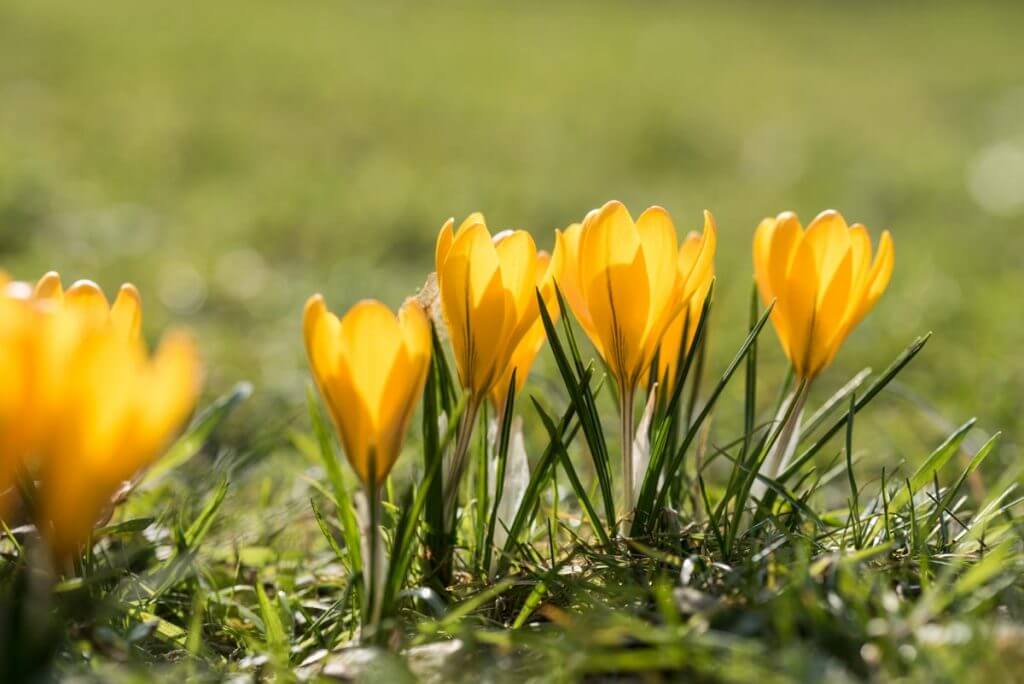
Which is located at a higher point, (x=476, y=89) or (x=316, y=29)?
(x=316, y=29)

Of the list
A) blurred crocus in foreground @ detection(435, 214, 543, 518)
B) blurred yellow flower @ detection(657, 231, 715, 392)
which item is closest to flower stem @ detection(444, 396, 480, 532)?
blurred crocus in foreground @ detection(435, 214, 543, 518)

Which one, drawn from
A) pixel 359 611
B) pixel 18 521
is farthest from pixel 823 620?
pixel 18 521

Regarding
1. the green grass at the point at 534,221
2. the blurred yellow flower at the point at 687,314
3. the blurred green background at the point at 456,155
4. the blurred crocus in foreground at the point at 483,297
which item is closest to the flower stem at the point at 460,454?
the blurred crocus in foreground at the point at 483,297

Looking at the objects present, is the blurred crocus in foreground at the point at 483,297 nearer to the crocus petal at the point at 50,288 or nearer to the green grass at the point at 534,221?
the green grass at the point at 534,221

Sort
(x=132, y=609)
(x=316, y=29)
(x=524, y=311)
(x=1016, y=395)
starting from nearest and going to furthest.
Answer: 1. (x=524, y=311)
2. (x=132, y=609)
3. (x=1016, y=395)
4. (x=316, y=29)

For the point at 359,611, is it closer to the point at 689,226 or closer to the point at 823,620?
the point at 823,620

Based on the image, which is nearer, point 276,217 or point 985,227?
point 276,217

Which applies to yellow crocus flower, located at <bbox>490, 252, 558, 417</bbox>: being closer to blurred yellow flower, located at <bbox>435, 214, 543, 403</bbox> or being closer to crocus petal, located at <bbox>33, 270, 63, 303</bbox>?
blurred yellow flower, located at <bbox>435, 214, 543, 403</bbox>
